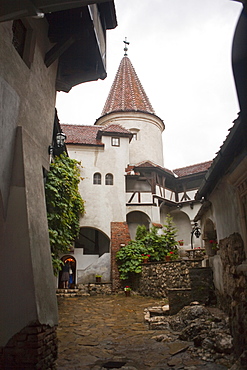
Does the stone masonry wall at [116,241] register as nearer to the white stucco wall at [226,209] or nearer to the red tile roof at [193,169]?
the red tile roof at [193,169]

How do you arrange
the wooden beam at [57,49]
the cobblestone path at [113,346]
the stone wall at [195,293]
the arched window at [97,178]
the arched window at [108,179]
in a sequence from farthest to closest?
the arched window at [108,179]
the arched window at [97,178]
the stone wall at [195,293]
the wooden beam at [57,49]
the cobblestone path at [113,346]

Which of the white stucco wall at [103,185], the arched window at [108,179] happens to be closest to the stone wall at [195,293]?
the white stucco wall at [103,185]

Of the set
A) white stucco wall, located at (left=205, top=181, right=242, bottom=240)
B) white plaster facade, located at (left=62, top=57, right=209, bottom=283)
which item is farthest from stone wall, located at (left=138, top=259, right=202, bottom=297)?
white stucco wall, located at (left=205, top=181, right=242, bottom=240)

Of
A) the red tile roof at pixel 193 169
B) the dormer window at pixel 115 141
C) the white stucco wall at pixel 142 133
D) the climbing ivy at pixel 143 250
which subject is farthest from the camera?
the white stucco wall at pixel 142 133

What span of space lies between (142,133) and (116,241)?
1017cm

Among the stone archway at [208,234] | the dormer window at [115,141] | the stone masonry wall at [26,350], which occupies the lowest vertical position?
the stone masonry wall at [26,350]

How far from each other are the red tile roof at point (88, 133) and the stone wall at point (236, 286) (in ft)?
44.7

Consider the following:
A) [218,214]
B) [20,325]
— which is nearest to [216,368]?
[20,325]

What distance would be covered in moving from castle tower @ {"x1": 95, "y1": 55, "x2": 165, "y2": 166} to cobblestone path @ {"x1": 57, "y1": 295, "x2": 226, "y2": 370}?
15.6 m

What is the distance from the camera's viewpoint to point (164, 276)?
1261 cm

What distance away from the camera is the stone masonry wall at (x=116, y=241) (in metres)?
15.4

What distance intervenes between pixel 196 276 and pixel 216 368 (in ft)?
13.3

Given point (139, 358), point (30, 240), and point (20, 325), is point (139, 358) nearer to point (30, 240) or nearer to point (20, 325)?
point (20, 325)

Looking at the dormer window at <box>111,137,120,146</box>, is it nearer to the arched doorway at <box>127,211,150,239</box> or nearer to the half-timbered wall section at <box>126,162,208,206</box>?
the half-timbered wall section at <box>126,162,208,206</box>
